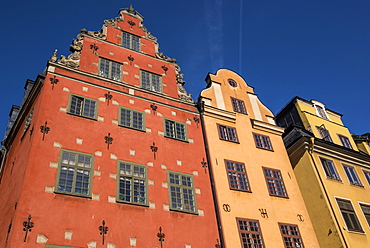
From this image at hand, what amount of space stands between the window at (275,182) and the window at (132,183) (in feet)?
24.3

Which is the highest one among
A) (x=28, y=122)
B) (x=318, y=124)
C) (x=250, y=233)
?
(x=318, y=124)

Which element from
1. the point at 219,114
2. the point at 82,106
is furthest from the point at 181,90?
the point at 82,106

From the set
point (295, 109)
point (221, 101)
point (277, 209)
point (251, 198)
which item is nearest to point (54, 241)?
point (251, 198)

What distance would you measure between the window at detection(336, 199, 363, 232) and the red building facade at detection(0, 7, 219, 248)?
845cm

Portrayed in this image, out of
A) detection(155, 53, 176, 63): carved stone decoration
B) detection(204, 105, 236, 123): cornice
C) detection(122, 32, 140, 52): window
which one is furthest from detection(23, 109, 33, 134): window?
detection(204, 105, 236, 123): cornice

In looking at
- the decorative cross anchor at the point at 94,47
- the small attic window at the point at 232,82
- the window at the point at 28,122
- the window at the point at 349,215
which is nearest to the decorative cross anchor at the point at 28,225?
the window at the point at 28,122

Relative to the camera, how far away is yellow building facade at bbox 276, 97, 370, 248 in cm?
1855

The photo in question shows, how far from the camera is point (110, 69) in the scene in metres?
18.7

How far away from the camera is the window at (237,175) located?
1772cm

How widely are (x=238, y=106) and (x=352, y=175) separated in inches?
340

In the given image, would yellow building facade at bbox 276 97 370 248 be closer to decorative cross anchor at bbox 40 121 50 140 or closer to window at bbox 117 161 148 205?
window at bbox 117 161 148 205

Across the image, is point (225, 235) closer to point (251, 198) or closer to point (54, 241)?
point (251, 198)

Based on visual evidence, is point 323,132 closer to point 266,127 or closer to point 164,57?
point 266,127

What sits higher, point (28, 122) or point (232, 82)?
point (232, 82)
